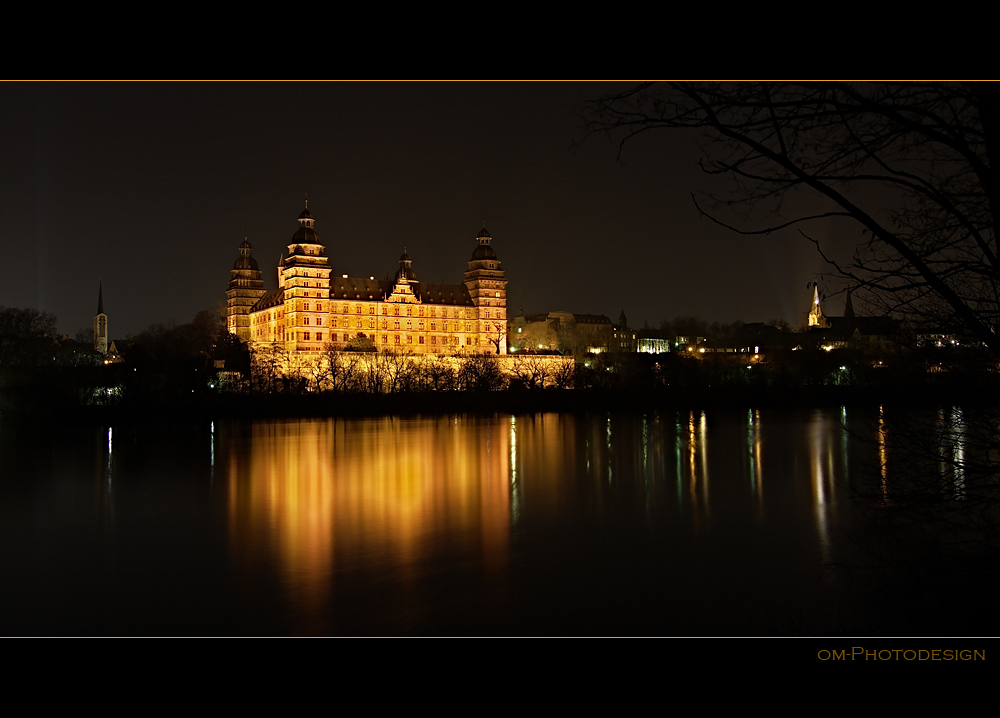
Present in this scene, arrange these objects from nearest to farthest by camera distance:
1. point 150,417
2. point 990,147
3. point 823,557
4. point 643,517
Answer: point 990,147
point 823,557
point 643,517
point 150,417

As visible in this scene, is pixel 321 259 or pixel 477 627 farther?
pixel 321 259

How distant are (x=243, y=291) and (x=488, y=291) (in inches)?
1014

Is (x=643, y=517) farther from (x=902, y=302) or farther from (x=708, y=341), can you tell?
(x=708, y=341)

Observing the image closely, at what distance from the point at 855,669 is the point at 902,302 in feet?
7.71

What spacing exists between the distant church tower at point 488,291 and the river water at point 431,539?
2150 inches

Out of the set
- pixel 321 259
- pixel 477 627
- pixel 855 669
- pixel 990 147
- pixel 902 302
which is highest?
pixel 321 259

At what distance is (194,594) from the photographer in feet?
36.9

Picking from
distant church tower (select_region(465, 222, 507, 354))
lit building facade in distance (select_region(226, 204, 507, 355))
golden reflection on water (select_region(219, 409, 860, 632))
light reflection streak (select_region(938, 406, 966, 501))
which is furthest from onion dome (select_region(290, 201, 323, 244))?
light reflection streak (select_region(938, 406, 966, 501))

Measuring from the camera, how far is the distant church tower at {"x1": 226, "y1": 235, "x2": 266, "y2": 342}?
84062 millimetres

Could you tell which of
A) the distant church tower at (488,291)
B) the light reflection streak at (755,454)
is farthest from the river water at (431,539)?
the distant church tower at (488,291)

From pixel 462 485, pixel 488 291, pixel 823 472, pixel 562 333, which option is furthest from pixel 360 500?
pixel 562 333

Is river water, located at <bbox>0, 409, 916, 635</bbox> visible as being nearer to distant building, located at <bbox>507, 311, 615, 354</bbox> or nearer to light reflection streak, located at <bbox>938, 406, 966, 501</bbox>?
light reflection streak, located at <bbox>938, 406, 966, 501</bbox>

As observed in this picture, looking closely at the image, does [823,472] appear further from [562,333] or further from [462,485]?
[562,333]

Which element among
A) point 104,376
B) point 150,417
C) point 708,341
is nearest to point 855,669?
point 150,417
